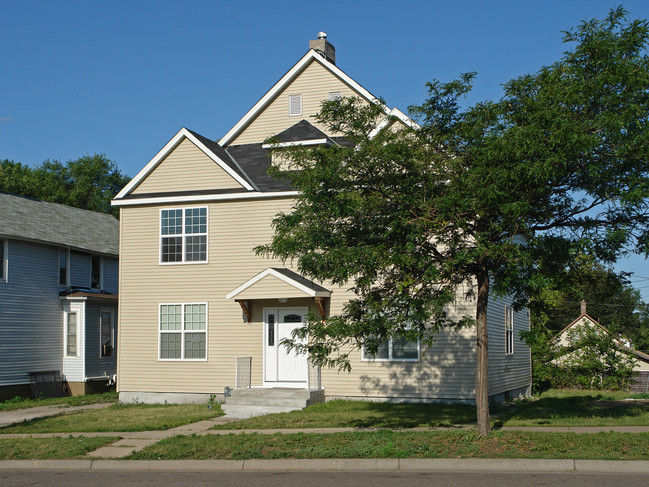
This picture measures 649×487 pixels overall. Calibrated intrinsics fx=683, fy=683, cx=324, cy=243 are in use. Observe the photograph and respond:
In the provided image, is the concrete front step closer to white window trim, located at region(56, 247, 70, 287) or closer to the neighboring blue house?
the neighboring blue house

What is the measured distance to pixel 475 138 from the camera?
482 inches

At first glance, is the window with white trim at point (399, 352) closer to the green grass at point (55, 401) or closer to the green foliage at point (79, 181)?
the green grass at point (55, 401)

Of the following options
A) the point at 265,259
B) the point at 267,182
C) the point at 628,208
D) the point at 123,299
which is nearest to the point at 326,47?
the point at 267,182

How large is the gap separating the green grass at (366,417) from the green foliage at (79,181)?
133 ft

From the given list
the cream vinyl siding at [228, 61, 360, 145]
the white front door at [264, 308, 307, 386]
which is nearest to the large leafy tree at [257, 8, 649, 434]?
the white front door at [264, 308, 307, 386]

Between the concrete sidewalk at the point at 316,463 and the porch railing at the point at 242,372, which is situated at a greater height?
the porch railing at the point at 242,372

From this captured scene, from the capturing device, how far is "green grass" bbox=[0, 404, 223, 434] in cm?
1591

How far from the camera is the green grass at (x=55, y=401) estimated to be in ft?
74.0

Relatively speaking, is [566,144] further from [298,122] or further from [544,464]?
[298,122]

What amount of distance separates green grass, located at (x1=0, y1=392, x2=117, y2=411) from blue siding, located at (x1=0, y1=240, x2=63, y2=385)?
1.22 m

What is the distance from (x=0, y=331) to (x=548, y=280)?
20.5 m

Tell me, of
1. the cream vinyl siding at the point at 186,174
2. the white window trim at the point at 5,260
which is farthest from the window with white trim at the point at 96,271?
the cream vinyl siding at the point at 186,174

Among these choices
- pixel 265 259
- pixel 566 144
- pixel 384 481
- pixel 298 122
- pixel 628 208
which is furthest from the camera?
pixel 298 122

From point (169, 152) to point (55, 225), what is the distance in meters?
10.6
